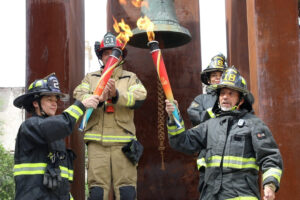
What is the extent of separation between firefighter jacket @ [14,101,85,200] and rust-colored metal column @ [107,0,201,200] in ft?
8.60

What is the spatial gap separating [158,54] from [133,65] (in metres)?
2.80

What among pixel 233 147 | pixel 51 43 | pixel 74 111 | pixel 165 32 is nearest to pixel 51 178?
pixel 74 111

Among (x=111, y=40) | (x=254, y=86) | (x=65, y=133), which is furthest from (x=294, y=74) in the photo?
(x=65, y=133)

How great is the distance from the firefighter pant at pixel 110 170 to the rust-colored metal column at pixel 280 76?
6.00ft

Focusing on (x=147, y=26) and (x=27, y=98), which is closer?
(x=27, y=98)

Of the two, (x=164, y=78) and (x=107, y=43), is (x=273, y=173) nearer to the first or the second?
(x=164, y=78)

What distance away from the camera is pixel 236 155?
4707mm

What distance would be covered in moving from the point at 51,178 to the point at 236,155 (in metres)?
1.73

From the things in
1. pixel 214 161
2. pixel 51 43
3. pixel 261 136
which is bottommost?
pixel 214 161

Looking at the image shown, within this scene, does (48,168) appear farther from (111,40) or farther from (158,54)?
(111,40)

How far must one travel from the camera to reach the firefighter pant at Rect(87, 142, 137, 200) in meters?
5.91

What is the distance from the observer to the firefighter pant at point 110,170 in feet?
19.4

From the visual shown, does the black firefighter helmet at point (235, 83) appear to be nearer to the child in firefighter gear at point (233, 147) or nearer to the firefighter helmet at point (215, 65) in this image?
the child in firefighter gear at point (233, 147)

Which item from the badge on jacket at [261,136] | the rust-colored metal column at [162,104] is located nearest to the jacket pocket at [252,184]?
the badge on jacket at [261,136]
